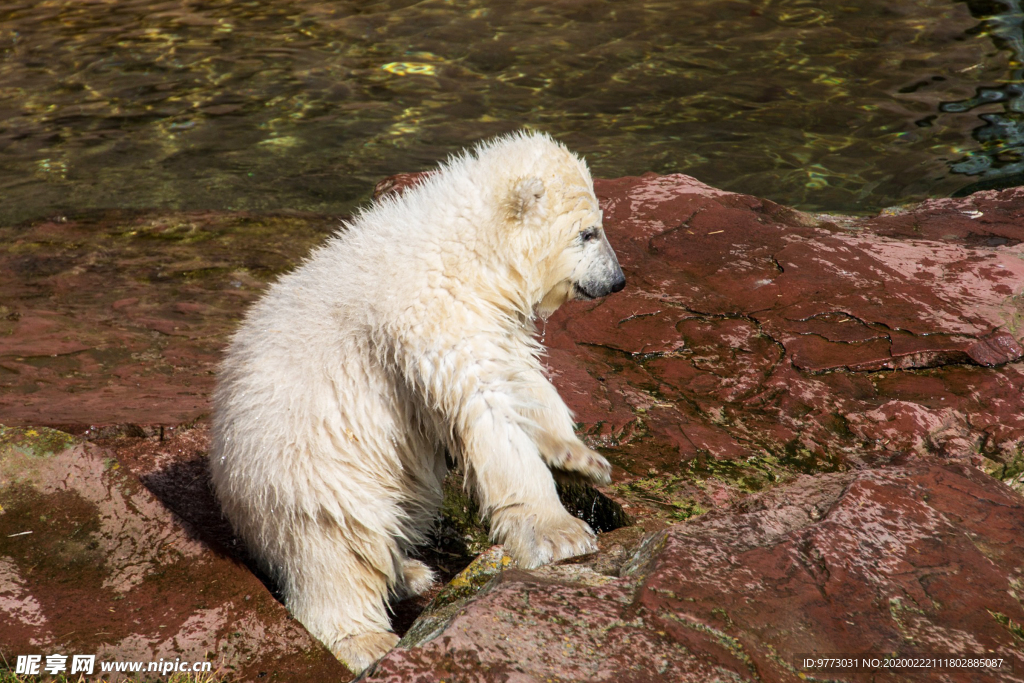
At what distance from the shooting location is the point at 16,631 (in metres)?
3.46

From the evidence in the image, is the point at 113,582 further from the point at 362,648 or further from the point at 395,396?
the point at 395,396

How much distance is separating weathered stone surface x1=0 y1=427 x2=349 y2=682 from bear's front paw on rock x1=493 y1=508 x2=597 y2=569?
81 centimetres

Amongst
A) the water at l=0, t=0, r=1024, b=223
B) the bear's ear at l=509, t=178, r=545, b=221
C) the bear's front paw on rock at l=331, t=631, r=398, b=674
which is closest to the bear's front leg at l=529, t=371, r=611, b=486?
the bear's ear at l=509, t=178, r=545, b=221

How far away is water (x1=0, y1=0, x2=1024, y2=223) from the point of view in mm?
10383

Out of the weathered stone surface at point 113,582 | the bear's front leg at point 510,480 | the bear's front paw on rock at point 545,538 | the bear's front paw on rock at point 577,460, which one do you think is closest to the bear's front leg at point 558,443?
the bear's front paw on rock at point 577,460

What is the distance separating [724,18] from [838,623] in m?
12.4

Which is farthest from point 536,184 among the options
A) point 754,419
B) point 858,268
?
point 858,268

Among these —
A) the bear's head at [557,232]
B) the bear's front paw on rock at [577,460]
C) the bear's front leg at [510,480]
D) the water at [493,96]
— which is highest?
the bear's head at [557,232]

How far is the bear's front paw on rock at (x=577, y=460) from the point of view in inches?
148

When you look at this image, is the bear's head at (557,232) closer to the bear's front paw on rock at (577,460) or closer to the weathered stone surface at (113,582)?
the bear's front paw on rock at (577,460)

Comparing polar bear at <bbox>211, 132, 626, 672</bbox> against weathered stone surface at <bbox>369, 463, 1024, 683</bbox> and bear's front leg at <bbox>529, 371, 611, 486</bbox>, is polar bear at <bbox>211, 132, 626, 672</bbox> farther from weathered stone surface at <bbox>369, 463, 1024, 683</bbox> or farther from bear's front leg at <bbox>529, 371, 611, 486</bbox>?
weathered stone surface at <bbox>369, 463, 1024, 683</bbox>

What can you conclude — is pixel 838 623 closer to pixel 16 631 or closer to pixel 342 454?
pixel 342 454

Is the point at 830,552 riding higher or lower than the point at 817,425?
higher

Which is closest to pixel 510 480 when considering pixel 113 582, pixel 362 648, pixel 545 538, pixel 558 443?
pixel 545 538
